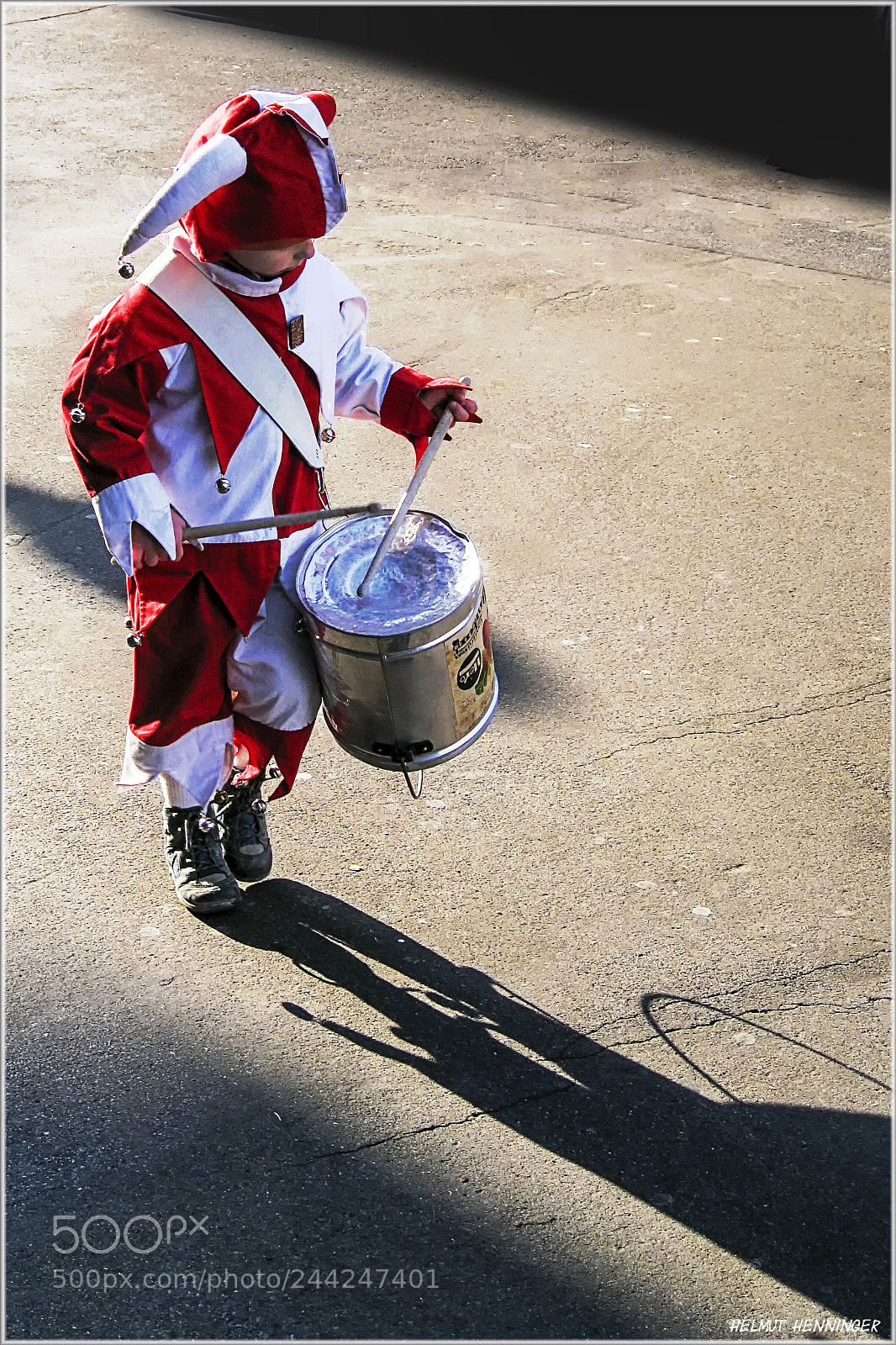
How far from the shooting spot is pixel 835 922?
3.09 m

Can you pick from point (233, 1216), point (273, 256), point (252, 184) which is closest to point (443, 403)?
point (273, 256)

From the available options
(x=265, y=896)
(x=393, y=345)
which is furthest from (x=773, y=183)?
(x=265, y=896)

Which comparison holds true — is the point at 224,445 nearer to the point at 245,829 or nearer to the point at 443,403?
the point at 443,403

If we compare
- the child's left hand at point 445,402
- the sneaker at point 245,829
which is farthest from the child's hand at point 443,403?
the sneaker at point 245,829

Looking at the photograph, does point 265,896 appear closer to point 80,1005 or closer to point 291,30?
point 80,1005

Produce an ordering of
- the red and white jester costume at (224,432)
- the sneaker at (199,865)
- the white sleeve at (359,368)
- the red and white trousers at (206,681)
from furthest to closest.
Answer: the sneaker at (199,865), the white sleeve at (359,368), the red and white trousers at (206,681), the red and white jester costume at (224,432)

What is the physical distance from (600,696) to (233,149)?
6.41 feet

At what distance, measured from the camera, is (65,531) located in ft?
14.8

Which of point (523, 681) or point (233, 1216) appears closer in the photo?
point (233, 1216)

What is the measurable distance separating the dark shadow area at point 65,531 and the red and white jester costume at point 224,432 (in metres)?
1.46

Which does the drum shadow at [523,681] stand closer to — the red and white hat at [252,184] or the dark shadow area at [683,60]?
the red and white hat at [252,184]

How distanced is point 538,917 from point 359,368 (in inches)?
50.6

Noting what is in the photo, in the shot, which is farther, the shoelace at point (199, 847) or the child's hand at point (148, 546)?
the shoelace at point (199, 847)

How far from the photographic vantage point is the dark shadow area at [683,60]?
8305mm
